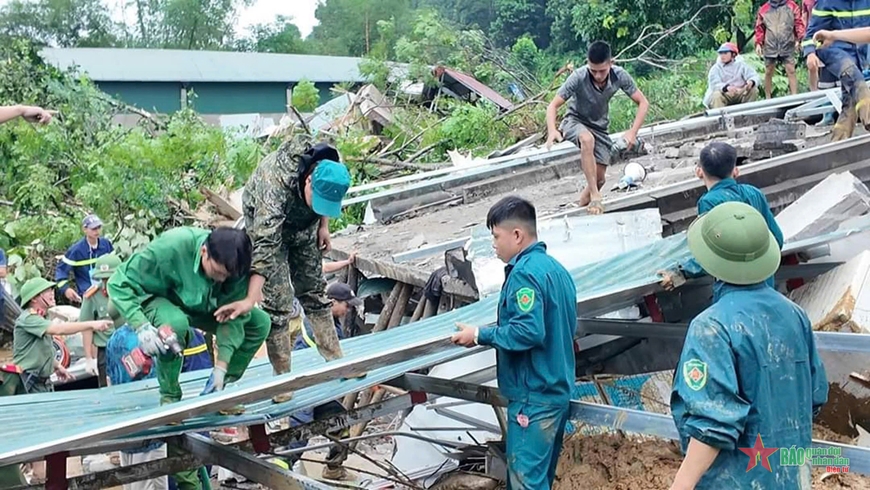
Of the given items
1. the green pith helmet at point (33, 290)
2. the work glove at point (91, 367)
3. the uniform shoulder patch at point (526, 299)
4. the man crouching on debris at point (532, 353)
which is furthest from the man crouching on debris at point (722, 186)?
the work glove at point (91, 367)

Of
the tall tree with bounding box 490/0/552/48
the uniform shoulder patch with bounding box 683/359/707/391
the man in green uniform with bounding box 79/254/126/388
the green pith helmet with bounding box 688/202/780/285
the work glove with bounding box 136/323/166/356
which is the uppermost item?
the tall tree with bounding box 490/0/552/48

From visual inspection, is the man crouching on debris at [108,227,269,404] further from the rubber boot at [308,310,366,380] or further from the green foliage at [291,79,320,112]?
the green foliage at [291,79,320,112]

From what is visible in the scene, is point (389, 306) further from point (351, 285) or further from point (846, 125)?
A: point (846, 125)

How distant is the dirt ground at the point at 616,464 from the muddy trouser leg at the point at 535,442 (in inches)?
32.3

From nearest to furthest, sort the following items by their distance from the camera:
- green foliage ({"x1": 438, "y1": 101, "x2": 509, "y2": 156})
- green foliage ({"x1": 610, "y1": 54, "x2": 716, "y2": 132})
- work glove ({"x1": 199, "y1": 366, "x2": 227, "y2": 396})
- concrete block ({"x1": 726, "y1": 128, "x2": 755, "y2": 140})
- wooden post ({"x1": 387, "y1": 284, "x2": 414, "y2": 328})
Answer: work glove ({"x1": 199, "y1": 366, "x2": 227, "y2": 396}) < wooden post ({"x1": 387, "y1": 284, "x2": 414, "y2": 328}) < concrete block ({"x1": 726, "y1": 128, "x2": 755, "y2": 140}) < green foliage ({"x1": 438, "y1": 101, "x2": 509, "y2": 156}) < green foliage ({"x1": 610, "y1": 54, "x2": 716, "y2": 132})

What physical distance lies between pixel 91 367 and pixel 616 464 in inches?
202

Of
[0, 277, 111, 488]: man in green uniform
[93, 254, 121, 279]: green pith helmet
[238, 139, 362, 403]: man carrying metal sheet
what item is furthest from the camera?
[93, 254, 121, 279]: green pith helmet

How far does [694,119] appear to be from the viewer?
9.95 metres

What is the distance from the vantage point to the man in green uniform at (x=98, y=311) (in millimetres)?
7090

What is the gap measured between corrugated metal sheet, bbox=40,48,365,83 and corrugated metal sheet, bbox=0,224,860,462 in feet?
76.0

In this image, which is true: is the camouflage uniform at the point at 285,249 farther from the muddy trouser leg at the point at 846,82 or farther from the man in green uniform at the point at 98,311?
the muddy trouser leg at the point at 846,82

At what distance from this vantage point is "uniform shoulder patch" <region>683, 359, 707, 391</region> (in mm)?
2240

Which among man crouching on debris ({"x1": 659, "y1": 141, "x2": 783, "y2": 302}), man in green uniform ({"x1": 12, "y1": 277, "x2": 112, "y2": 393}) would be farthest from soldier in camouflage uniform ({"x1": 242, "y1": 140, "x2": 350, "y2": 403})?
man in green uniform ({"x1": 12, "y1": 277, "x2": 112, "y2": 393})

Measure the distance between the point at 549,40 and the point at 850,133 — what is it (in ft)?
76.6
